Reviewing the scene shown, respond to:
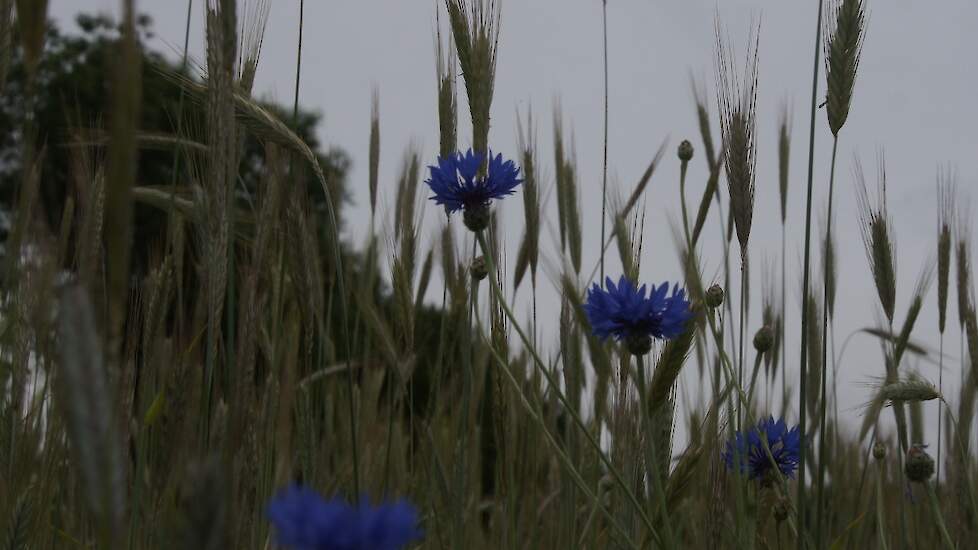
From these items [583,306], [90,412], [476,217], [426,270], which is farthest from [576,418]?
[426,270]

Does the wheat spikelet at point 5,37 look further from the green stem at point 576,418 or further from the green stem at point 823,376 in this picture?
the green stem at point 823,376

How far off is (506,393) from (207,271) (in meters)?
0.92

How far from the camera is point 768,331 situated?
166 cm

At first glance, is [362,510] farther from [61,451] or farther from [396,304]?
[61,451]

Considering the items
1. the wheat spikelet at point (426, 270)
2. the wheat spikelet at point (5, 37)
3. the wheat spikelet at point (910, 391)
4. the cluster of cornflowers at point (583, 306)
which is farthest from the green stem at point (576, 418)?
the wheat spikelet at point (426, 270)

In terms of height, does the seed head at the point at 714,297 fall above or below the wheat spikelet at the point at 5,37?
below

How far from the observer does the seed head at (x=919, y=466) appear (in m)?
1.48

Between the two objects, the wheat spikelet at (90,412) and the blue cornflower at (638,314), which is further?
the blue cornflower at (638,314)

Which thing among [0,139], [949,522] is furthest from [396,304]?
[0,139]

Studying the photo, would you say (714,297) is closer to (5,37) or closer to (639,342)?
(639,342)

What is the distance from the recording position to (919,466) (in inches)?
58.5

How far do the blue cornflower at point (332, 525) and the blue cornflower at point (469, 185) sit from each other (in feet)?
3.10

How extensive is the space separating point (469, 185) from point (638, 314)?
0.38 m

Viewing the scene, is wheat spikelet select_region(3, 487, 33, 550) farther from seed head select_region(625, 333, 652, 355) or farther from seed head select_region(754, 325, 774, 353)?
seed head select_region(754, 325, 774, 353)
